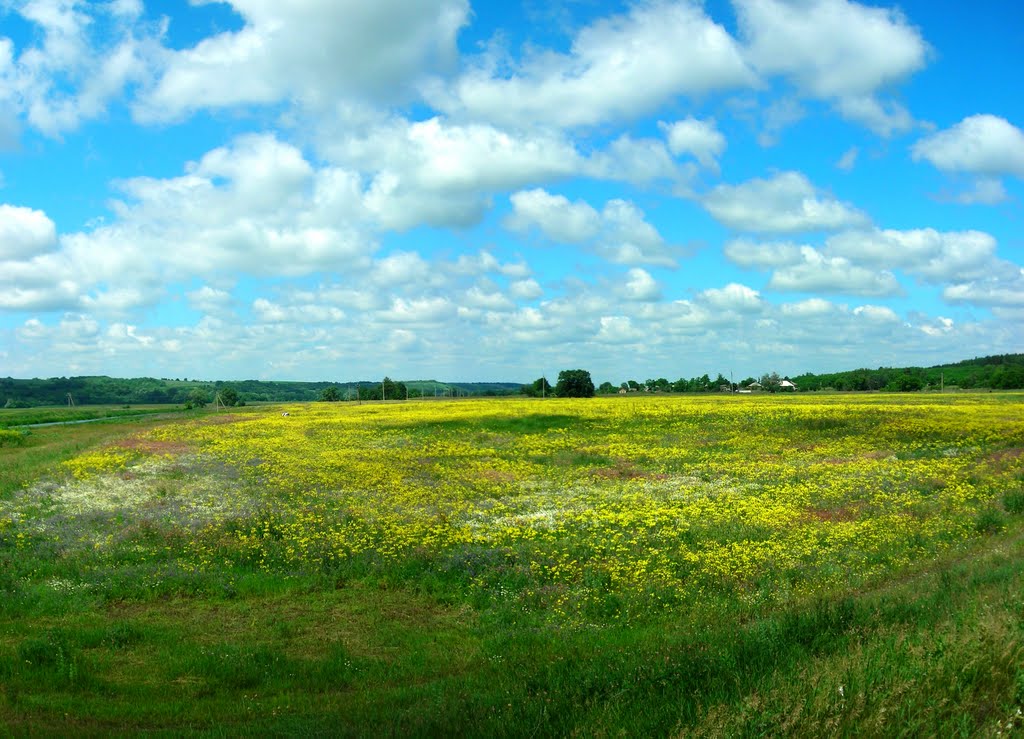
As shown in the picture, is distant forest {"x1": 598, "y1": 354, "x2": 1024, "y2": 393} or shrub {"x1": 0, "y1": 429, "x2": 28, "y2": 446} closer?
shrub {"x1": 0, "y1": 429, "x2": 28, "y2": 446}

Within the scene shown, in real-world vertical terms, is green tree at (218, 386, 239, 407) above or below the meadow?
above

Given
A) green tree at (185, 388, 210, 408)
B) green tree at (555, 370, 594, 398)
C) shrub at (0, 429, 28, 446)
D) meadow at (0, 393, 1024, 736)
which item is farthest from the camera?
green tree at (185, 388, 210, 408)

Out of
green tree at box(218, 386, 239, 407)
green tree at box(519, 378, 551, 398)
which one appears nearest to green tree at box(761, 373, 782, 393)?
green tree at box(519, 378, 551, 398)

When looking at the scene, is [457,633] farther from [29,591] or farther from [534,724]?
[29,591]

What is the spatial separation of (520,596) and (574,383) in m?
107

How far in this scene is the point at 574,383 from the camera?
398ft

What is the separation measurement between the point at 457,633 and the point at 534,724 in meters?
5.44

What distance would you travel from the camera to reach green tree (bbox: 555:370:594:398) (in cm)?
12131

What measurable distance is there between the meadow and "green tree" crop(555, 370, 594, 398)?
87659 mm

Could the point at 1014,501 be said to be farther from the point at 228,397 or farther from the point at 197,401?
the point at 197,401

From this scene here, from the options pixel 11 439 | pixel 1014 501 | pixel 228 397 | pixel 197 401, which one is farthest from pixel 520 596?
pixel 197 401

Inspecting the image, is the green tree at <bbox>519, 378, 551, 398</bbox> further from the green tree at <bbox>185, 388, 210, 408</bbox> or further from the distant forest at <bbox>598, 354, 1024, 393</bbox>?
the green tree at <bbox>185, 388, 210, 408</bbox>

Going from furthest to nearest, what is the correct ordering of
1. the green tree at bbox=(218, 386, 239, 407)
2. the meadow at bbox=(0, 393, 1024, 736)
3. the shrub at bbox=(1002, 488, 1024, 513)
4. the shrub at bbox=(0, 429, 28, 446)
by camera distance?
the green tree at bbox=(218, 386, 239, 407), the shrub at bbox=(0, 429, 28, 446), the shrub at bbox=(1002, 488, 1024, 513), the meadow at bbox=(0, 393, 1024, 736)

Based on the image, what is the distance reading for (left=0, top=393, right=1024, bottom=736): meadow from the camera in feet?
24.4
